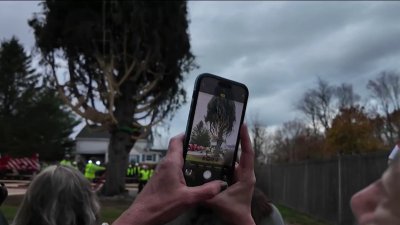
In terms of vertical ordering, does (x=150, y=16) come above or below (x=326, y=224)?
above

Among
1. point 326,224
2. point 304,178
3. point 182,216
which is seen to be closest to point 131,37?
point 304,178

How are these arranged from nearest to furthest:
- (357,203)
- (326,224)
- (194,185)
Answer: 1. (357,203)
2. (194,185)
3. (326,224)

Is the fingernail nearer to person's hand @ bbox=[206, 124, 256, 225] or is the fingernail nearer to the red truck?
person's hand @ bbox=[206, 124, 256, 225]

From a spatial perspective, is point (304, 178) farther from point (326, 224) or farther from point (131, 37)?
point (131, 37)

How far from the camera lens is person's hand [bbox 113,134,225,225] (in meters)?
1.71

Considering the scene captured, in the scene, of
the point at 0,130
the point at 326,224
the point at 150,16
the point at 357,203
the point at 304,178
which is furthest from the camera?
the point at 0,130

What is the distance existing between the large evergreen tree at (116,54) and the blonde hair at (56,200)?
21.8 metres

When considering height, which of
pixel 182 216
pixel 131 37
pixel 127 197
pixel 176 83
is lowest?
pixel 127 197

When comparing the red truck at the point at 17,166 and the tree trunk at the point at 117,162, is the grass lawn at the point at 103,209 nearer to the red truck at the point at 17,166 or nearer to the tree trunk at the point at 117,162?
the tree trunk at the point at 117,162

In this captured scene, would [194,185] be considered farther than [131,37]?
No

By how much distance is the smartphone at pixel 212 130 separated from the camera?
1909 millimetres

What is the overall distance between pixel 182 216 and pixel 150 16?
76.5 feet

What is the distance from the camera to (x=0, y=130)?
54.1 meters

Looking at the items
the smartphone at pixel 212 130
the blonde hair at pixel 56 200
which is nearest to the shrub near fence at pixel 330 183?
the blonde hair at pixel 56 200
